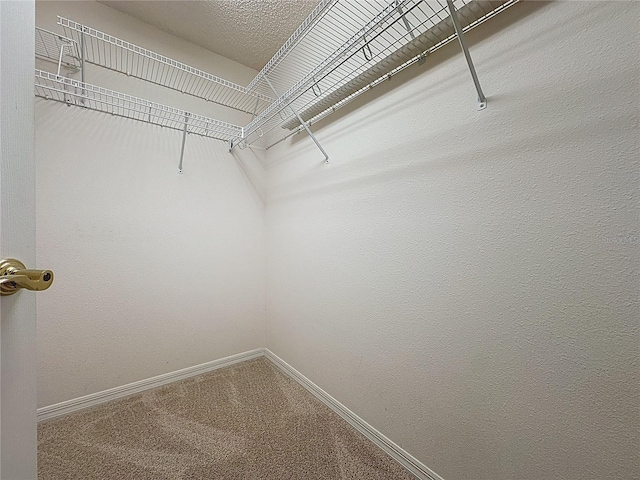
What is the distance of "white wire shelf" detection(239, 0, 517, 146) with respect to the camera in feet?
3.08

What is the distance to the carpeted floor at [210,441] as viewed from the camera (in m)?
1.16

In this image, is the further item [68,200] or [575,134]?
[68,200]

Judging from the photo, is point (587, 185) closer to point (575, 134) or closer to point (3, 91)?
point (575, 134)

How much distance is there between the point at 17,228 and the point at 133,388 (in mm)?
1727

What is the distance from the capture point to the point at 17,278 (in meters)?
0.44

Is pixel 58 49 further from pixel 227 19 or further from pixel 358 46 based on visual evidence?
pixel 358 46

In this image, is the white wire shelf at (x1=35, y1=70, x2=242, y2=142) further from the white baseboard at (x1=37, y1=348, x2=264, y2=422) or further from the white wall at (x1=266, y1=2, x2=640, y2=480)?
the white baseboard at (x1=37, y1=348, x2=264, y2=422)

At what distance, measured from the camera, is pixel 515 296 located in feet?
2.87

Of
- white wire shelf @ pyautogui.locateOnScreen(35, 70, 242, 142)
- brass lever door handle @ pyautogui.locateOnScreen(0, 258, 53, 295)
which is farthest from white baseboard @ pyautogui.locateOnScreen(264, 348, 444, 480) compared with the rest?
white wire shelf @ pyautogui.locateOnScreen(35, 70, 242, 142)

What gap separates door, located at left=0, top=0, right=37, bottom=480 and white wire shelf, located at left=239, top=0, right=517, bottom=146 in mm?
929

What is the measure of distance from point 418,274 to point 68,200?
201 centimetres

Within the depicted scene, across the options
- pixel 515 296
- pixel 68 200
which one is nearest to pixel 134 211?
pixel 68 200

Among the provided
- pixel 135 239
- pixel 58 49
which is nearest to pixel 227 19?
pixel 58 49

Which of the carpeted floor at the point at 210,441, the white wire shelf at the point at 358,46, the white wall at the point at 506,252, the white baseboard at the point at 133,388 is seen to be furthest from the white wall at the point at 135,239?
the white wall at the point at 506,252
